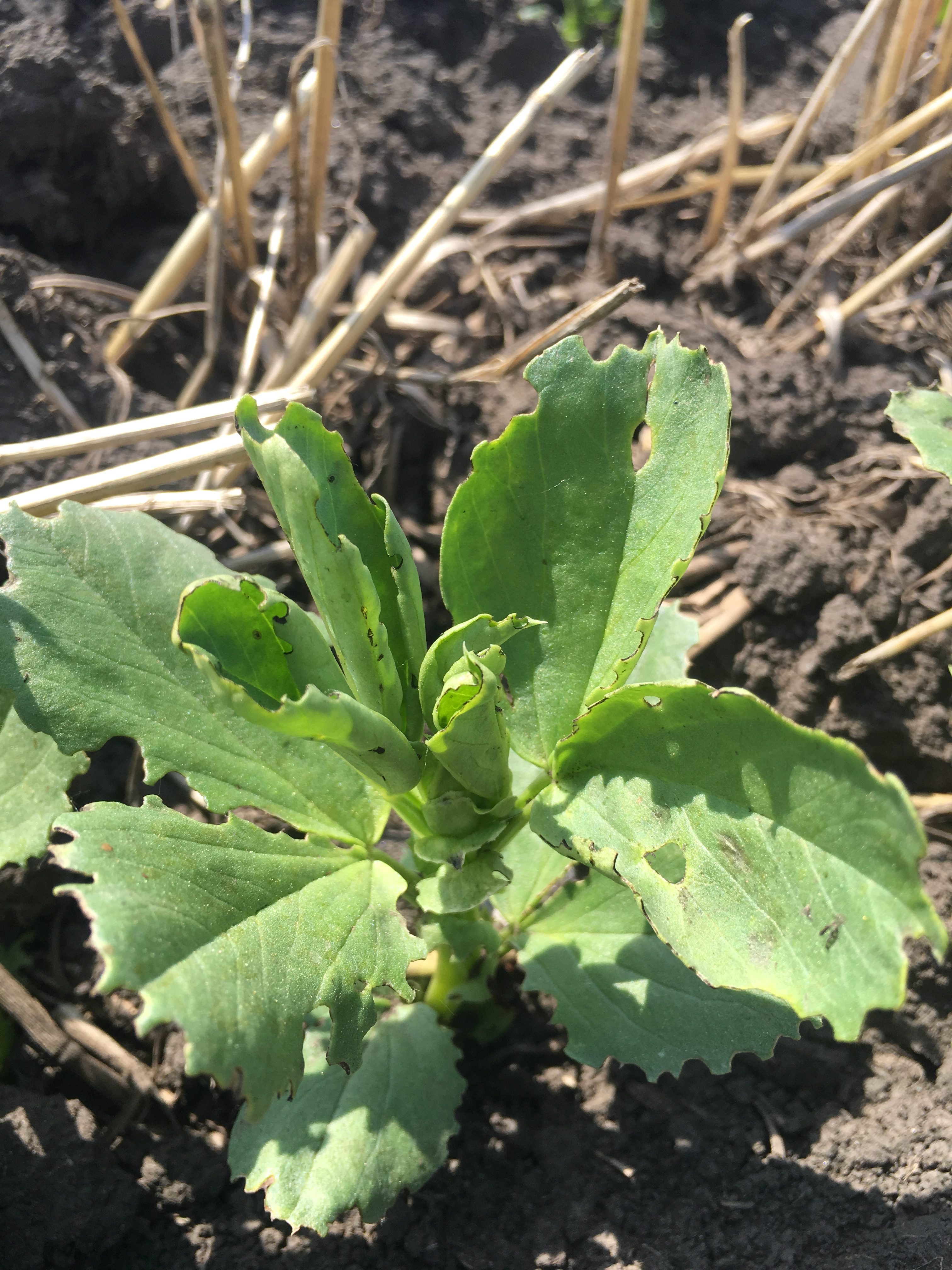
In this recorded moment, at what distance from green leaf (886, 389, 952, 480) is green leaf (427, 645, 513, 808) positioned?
3.06 ft

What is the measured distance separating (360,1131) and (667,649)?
100 cm

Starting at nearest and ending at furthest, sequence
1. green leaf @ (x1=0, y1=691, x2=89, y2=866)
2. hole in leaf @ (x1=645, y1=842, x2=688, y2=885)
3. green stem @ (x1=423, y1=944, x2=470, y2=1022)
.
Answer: hole in leaf @ (x1=645, y1=842, x2=688, y2=885), green leaf @ (x1=0, y1=691, x2=89, y2=866), green stem @ (x1=423, y1=944, x2=470, y2=1022)

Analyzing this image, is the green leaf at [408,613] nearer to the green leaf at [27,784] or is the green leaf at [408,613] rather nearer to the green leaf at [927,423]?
the green leaf at [27,784]

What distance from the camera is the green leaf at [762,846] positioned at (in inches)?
45.1

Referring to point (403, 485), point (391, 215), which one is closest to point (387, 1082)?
point (403, 485)

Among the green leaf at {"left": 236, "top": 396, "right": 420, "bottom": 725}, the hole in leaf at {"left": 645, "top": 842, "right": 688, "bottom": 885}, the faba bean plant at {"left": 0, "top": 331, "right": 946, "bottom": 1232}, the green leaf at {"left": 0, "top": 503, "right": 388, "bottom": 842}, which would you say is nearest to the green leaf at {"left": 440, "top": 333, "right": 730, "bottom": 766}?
the faba bean plant at {"left": 0, "top": 331, "right": 946, "bottom": 1232}

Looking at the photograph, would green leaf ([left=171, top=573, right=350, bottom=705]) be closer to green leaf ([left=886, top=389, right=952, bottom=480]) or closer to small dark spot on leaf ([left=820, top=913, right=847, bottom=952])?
small dark spot on leaf ([left=820, top=913, right=847, bottom=952])

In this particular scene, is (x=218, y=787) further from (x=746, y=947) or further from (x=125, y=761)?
(x=746, y=947)

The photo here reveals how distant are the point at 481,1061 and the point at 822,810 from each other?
110 centimetres

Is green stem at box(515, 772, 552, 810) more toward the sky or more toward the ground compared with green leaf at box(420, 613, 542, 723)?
more toward the ground

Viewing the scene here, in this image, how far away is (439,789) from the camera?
149 cm

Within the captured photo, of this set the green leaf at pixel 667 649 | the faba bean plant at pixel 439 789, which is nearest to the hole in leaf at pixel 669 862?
the faba bean plant at pixel 439 789

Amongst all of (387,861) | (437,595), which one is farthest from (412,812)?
(437,595)

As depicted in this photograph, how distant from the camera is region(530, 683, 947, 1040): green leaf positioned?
1.15 m
